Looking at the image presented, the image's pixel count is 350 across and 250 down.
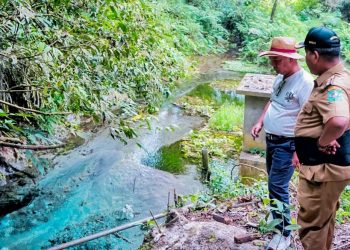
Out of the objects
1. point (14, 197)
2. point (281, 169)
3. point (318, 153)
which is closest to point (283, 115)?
point (281, 169)

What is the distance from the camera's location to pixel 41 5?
312 centimetres

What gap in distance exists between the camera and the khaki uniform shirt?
6.80 feet

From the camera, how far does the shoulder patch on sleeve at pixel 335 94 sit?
2.07 meters

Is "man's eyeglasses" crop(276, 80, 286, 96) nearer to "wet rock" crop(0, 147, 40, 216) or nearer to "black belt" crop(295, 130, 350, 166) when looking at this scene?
"black belt" crop(295, 130, 350, 166)

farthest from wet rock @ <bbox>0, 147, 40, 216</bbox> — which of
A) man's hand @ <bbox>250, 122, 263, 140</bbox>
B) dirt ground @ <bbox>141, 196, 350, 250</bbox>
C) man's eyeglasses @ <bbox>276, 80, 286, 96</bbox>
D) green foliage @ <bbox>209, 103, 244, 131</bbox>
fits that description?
green foliage @ <bbox>209, 103, 244, 131</bbox>

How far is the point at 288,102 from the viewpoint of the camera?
9.04 ft

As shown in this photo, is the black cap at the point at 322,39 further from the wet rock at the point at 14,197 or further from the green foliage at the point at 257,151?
the wet rock at the point at 14,197

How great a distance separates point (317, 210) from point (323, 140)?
16.8 inches

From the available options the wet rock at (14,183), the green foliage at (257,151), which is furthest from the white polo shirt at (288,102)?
the wet rock at (14,183)

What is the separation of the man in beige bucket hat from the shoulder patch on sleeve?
1.86 ft

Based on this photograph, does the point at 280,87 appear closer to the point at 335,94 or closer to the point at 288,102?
the point at 288,102

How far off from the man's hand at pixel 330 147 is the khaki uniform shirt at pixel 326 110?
7cm

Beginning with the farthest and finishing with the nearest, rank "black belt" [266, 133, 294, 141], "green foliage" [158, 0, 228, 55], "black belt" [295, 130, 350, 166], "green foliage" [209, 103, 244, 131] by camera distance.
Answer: "green foliage" [158, 0, 228, 55]
"green foliage" [209, 103, 244, 131]
"black belt" [266, 133, 294, 141]
"black belt" [295, 130, 350, 166]

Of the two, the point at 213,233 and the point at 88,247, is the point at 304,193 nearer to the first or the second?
the point at 213,233
